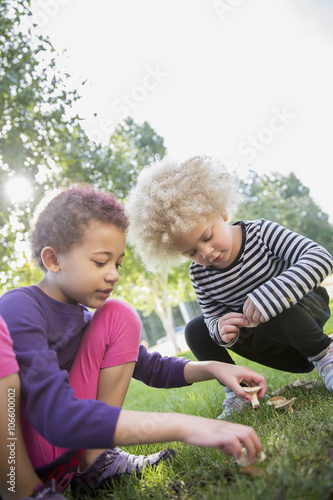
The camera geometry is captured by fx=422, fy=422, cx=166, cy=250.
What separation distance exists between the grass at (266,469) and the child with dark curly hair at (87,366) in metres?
0.09

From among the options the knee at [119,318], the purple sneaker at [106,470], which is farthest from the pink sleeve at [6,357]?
the purple sneaker at [106,470]

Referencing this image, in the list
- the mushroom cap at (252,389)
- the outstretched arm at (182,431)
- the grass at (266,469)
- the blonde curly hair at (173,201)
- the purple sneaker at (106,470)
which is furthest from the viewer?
the blonde curly hair at (173,201)

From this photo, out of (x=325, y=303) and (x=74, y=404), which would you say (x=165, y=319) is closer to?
(x=325, y=303)

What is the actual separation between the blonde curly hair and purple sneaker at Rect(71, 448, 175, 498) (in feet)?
3.89

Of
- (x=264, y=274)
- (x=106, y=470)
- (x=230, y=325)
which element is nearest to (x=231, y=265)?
(x=264, y=274)

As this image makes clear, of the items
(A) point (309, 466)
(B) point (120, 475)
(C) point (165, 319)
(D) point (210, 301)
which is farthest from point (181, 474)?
(C) point (165, 319)

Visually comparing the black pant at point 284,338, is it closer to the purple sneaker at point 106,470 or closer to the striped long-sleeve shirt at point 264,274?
the striped long-sleeve shirt at point 264,274

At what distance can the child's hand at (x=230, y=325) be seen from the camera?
218cm

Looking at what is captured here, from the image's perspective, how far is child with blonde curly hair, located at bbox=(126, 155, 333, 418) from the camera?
7.09 feet

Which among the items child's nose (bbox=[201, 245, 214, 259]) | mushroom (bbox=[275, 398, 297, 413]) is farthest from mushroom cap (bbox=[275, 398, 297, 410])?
child's nose (bbox=[201, 245, 214, 259])

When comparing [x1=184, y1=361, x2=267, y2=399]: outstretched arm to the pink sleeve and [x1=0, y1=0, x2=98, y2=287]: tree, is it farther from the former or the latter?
[x1=0, y1=0, x2=98, y2=287]: tree

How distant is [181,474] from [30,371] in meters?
0.70

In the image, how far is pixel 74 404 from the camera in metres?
1.29

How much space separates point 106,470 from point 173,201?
145 centimetres
